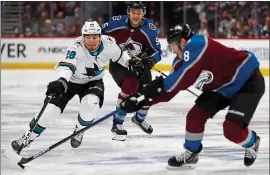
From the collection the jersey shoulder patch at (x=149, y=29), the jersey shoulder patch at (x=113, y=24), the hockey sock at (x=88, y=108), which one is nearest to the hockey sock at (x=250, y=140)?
the hockey sock at (x=88, y=108)

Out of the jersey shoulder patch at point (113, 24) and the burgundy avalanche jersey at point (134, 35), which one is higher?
the jersey shoulder patch at point (113, 24)

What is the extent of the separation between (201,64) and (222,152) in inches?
42.5

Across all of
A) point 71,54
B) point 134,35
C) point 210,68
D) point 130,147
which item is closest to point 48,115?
point 71,54

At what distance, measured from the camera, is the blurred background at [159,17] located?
391 inches

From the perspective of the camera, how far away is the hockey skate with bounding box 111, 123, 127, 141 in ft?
14.9

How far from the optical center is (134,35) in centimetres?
480

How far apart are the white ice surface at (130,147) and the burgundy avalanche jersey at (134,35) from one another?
63 cm

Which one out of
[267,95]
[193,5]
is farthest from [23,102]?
[193,5]

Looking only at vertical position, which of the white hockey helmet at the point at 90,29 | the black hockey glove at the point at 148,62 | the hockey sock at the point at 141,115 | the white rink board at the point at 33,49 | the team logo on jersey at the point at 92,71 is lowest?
the white rink board at the point at 33,49

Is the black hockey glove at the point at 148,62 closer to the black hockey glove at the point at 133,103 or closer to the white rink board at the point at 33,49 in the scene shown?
the black hockey glove at the point at 133,103

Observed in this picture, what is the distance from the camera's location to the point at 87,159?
3.82 m

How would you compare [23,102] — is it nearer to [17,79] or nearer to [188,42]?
[17,79]

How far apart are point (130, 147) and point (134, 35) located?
98cm

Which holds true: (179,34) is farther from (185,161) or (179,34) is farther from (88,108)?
(88,108)
